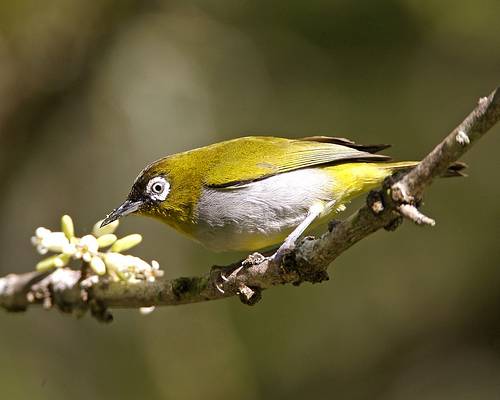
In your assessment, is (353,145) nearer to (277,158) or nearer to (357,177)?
(357,177)

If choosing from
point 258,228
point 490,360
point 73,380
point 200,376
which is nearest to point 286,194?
point 258,228

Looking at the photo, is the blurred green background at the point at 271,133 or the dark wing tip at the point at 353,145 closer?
the dark wing tip at the point at 353,145

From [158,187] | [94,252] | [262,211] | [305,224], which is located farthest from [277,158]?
[94,252]

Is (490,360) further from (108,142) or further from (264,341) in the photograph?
(108,142)

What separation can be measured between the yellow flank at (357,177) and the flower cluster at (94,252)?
1.12 m

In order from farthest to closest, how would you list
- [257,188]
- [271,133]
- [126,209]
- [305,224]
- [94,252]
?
1. [271,133]
2. [126,209]
3. [257,188]
4. [305,224]
5. [94,252]

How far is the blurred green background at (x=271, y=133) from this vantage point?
23.8 ft

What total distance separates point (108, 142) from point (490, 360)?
4.46 metres

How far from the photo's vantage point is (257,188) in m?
4.59

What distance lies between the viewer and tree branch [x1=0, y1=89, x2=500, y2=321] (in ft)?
8.77

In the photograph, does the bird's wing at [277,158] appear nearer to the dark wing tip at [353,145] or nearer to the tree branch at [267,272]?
the dark wing tip at [353,145]

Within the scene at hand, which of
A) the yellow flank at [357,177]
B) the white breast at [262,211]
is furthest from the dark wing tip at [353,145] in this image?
the white breast at [262,211]

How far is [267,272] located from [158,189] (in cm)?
130

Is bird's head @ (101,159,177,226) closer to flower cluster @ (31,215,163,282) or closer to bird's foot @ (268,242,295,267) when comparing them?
flower cluster @ (31,215,163,282)
